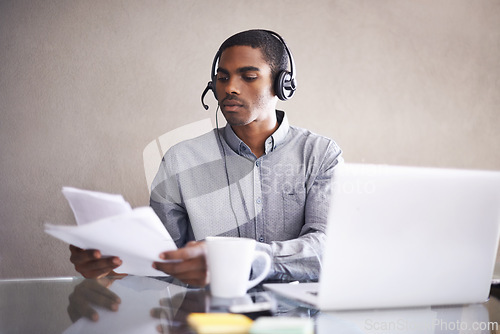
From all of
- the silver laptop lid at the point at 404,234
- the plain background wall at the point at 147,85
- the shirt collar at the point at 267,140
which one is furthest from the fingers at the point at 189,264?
the plain background wall at the point at 147,85

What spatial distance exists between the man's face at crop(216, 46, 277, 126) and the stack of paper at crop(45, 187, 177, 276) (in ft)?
3.01

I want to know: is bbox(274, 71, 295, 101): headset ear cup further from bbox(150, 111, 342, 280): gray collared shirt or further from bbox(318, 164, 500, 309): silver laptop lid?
bbox(318, 164, 500, 309): silver laptop lid

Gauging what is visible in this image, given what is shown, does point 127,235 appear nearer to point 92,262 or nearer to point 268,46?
point 92,262

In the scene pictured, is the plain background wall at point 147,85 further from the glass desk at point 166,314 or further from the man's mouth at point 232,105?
the glass desk at point 166,314

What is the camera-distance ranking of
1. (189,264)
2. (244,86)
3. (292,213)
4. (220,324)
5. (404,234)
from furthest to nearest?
(244,86) < (292,213) < (189,264) < (404,234) < (220,324)

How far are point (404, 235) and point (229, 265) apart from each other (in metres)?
0.28

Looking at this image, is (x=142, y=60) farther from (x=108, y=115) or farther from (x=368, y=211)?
(x=368, y=211)

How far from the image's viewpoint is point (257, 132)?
171 centimetres

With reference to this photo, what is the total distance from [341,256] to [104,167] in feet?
4.63

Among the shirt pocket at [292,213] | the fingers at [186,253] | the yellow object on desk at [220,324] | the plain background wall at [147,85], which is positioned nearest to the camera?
the yellow object on desk at [220,324]

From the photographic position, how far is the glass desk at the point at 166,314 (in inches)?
28.6

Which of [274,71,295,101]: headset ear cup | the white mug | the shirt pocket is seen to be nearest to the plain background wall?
[274,71,295,101]: headset ear cup

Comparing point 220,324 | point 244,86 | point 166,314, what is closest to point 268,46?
point 244,86

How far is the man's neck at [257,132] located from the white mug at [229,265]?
899 mm
